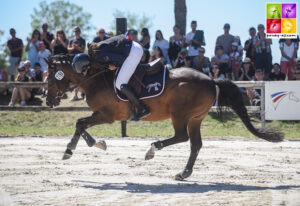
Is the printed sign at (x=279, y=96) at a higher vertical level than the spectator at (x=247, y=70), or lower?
lower

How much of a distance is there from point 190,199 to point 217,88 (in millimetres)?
2947

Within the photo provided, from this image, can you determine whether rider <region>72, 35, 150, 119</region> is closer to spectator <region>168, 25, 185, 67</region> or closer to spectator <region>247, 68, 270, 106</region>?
spectator <region>247, 68, 270, 106</region>

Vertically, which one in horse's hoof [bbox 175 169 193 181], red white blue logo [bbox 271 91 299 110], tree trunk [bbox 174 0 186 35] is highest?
tree trunk [bbox 174 0 186 35]

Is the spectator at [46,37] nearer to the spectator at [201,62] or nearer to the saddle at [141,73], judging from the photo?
the spectator at [201,62]

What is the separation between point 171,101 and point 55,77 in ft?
7.90

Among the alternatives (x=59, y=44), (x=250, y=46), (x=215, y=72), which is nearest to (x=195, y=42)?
(x=215, y=72)

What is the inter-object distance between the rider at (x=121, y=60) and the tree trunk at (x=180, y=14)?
39.0 ft

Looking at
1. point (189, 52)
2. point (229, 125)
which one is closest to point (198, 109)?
point (229, 125)

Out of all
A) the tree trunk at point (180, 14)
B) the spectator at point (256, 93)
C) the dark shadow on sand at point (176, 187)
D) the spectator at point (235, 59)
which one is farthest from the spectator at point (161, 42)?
the dark shadow on sand at point (176, 187)

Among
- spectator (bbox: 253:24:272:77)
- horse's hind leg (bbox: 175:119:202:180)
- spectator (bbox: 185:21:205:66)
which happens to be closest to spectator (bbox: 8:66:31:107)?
spectator (bbox: 185:21:205:66)

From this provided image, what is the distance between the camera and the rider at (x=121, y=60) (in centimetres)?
821

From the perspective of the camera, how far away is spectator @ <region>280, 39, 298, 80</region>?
54.6 feet

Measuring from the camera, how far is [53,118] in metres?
17.3

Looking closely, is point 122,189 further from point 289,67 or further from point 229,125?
point 289,67
